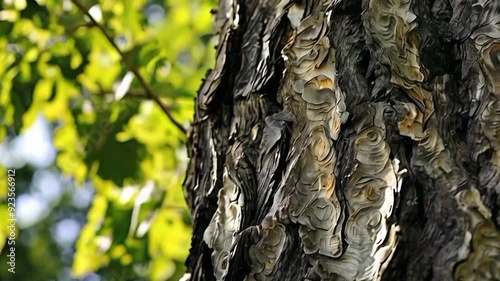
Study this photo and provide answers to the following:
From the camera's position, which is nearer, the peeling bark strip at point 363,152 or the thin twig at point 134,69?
the peeling bark strip at point 363,152

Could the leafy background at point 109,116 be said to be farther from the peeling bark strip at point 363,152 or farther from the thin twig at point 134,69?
the peeling bark strip at point 363,152

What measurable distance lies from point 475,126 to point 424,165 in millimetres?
63

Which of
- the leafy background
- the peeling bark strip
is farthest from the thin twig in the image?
the peeling bark strip

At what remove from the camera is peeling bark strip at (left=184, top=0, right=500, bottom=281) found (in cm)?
62

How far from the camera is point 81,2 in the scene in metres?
1.42

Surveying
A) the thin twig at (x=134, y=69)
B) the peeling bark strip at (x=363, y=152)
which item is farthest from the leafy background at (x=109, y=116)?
the peeling bark strip at (x=363, y=152)

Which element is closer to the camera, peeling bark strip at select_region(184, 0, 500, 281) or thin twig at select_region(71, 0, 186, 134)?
peeling bark strip at select_region(184, 0, 500, 281)

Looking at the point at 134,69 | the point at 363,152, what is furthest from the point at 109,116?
the point at 363,152

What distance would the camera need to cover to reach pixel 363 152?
0.71 meters

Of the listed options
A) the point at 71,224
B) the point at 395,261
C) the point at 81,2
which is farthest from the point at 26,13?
the point at 71,224

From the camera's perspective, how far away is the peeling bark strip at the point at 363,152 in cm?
62

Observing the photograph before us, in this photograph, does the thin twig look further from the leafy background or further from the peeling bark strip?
the peeling bark strip

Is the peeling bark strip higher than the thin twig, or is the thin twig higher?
the thin twig

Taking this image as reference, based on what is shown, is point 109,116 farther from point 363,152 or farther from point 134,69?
point 363,152
